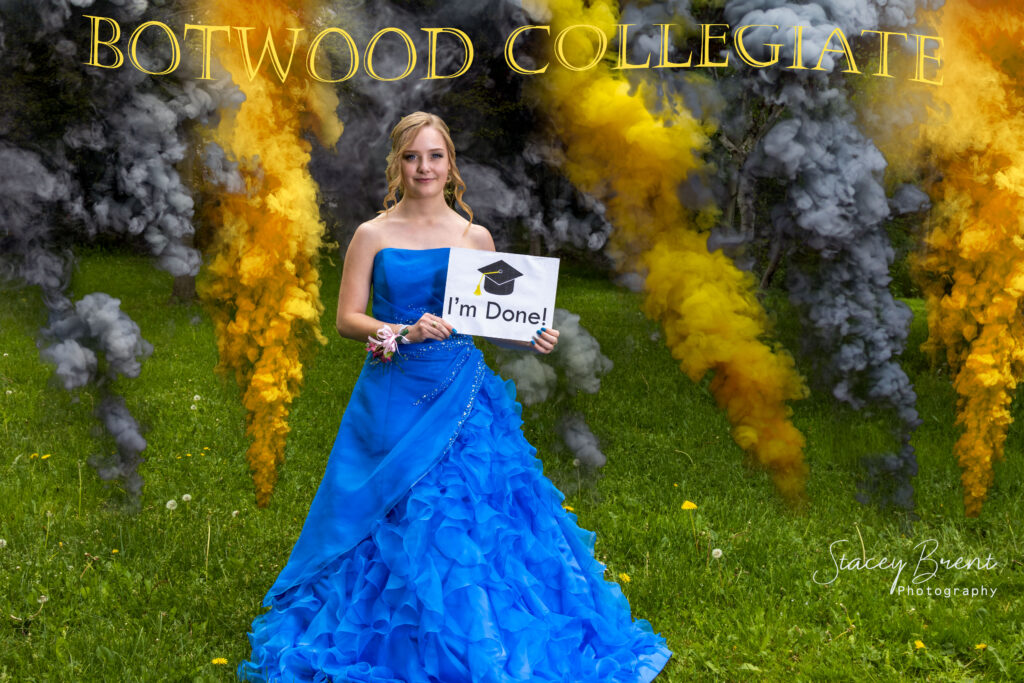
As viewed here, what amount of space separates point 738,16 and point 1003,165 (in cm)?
137

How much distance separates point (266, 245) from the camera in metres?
4.34

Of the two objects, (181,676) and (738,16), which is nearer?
(181,676)

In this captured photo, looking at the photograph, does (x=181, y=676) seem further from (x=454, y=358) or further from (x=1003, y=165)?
(x=1003, y=165)

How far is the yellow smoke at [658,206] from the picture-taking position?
13.5ft

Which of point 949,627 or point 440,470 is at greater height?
point 440,470

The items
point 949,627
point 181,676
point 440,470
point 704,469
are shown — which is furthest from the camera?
point 704,469

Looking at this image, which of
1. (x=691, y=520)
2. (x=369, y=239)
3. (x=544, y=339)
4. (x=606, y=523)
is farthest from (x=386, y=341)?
(x=691, y=520)

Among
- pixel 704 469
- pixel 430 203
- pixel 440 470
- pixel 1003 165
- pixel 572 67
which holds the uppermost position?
pixel 572 67

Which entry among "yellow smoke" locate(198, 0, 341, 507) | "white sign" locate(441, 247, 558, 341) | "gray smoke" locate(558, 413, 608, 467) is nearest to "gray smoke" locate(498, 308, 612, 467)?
"gray smoke" locate(558, 413, 608, 467)

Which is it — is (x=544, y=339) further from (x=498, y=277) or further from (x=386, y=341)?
(x=386, y=341)

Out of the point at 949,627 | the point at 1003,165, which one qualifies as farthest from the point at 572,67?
the point at 949,627

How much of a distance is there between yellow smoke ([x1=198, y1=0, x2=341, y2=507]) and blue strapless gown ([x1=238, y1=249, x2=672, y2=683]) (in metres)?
1.64

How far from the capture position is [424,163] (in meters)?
2.83

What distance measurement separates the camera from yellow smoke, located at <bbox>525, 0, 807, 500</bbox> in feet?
13.5
